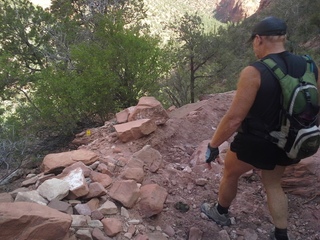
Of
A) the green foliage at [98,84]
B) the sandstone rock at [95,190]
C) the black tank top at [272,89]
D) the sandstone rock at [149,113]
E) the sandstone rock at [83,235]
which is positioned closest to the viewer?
the black tank top at [272,89]

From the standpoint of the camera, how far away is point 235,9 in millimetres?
54469

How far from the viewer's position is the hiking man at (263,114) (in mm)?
2119

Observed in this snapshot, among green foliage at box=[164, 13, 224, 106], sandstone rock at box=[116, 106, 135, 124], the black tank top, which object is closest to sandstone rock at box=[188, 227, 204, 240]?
the black tank top

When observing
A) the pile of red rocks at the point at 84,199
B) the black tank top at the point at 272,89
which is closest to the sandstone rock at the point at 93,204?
the pile of red rocks at the point at 84,199

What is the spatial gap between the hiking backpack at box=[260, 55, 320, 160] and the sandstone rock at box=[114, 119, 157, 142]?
1861 millimetres

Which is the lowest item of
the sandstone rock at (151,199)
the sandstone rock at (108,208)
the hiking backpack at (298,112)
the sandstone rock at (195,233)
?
the sandstone rock at (195,233)

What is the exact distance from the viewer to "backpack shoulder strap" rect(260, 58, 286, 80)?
209cm

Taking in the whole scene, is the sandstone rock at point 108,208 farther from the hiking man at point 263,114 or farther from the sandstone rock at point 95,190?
the hiking man at point 263,114

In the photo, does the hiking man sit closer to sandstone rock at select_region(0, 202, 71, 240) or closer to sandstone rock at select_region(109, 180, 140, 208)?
sandstone rock at select_region(109, 180, 140, 208)

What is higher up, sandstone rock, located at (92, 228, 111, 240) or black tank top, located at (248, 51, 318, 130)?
black tank top, located at (248, 51, 318, 130)

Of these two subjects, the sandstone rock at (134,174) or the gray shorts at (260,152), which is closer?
the gray shorts at (260,152)

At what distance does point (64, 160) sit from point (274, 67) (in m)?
1.97

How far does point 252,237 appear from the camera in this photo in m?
2.79

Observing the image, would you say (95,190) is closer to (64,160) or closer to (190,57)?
(64,160)
